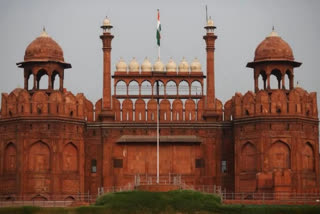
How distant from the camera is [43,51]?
7319 cm

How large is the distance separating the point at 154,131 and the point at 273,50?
9.84 meters

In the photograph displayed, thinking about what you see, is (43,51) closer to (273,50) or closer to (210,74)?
(210,74)

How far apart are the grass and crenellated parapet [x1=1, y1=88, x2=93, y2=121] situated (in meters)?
9.43

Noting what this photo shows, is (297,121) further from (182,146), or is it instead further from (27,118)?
(27,118)

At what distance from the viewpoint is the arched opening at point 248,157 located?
71.2 m

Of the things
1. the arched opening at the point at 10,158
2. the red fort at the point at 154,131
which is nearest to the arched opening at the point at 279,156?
the red fort at the point at 154,131

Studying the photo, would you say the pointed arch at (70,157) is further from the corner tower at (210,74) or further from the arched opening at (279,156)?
the arched opening at (279,156)

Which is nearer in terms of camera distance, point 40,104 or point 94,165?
point 40,104

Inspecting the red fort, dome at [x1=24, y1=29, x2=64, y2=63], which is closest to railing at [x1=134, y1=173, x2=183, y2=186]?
the red fort

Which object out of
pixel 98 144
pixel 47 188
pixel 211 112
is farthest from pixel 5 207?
pixel 211 112

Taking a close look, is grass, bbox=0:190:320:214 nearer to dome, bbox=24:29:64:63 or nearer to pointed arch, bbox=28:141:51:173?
pointed arch, bbox=28:141:51:173

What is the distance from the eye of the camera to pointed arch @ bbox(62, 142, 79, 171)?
235ft

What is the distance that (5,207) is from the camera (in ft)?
211

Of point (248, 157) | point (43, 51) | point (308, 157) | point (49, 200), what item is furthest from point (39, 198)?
point (308, 157)
